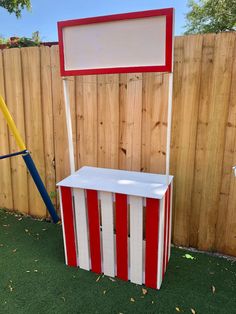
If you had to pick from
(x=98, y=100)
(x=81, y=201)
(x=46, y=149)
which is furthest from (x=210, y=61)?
(x=46, y=149)

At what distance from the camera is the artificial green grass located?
1.59 m

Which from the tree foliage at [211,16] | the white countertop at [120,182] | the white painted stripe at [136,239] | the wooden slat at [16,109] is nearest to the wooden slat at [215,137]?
the white countertop at [120,182]

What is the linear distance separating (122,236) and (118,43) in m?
1.26

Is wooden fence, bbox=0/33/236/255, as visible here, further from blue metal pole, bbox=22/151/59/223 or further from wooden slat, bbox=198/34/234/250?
blue metal pole, bbox=22/151/59/223

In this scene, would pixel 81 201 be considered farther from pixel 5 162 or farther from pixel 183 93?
pixel 5 162

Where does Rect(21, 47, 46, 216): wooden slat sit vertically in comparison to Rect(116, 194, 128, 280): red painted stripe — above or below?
above

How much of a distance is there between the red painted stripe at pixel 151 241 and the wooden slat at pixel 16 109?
1580 millimetres

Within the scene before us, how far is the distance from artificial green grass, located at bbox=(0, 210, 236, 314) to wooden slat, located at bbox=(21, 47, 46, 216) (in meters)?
0.63

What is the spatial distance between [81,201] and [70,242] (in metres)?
0.39

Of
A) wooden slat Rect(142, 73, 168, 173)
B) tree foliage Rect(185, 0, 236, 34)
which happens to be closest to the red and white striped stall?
wooden slat Rect(142, 73, 168, 173)

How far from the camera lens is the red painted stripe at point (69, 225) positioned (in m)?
1.83

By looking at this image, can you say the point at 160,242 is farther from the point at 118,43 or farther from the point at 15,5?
the point at 15,5

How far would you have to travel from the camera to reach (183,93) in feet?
6.23

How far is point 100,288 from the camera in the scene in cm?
175
